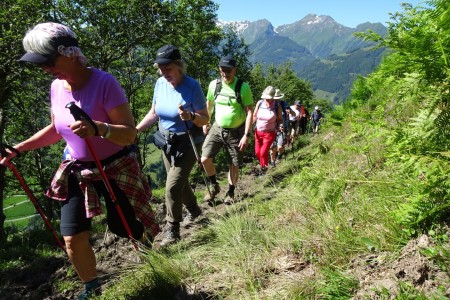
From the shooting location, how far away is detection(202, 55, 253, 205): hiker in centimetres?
607

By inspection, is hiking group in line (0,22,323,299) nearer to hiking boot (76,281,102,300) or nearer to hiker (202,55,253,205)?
hiking boot (76,281,102,300)

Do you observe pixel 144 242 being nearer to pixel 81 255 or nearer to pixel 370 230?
pixel 81 255

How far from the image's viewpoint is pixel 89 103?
3029 millimetres

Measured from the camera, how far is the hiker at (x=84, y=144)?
109 inches

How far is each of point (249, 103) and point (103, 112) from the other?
3.46 metres

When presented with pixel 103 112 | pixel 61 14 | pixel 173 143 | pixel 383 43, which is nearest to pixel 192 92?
pixel 173 143

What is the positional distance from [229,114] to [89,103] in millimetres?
3375

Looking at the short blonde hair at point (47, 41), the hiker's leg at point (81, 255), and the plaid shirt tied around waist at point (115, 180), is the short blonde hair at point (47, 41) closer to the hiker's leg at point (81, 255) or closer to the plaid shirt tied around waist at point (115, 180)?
the plaid shirt tied around waist at point (115, 180)

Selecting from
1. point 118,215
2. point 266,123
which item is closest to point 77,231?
point 118,215

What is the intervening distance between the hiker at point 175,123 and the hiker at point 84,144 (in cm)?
119

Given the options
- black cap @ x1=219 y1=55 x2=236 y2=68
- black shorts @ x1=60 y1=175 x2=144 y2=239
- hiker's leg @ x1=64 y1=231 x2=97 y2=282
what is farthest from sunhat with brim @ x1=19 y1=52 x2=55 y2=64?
black cap @ x1=219 y1=55 x2=236 y2=68

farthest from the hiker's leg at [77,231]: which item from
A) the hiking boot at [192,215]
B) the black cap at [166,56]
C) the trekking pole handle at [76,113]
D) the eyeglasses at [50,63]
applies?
the hiking boot at [192,215]

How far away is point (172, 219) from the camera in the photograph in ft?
15.7

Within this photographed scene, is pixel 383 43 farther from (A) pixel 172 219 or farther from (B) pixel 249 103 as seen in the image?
(B) pixel 249 103
